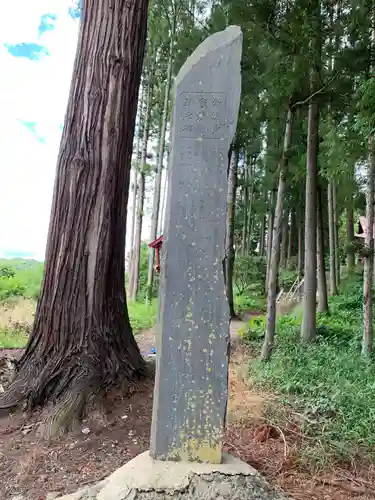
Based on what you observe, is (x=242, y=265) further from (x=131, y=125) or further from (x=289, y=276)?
(x=131, y=125)

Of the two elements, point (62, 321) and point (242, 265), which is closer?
point (62, 321)

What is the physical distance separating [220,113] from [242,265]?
586 inches

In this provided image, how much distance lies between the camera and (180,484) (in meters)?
2.48

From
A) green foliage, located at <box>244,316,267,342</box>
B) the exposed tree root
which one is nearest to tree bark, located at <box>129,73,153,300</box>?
green foliage, located at <box>244,316,267,342</box>

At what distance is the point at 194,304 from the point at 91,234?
174cm

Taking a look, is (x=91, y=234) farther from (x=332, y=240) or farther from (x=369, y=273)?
(x=332, y=240)

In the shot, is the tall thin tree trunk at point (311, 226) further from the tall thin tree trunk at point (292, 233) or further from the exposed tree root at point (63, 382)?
the tall thin tree trunk at point (292, 233)

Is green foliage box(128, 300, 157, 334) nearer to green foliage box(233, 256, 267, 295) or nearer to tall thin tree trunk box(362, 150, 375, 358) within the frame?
green foliage box(233, 256, 267, 295)

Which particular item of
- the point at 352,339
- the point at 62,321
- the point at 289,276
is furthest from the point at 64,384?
the point at 289,276

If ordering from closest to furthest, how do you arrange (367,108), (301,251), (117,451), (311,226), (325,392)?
(117,451) → (325,392) → (367,108) → (311,226) → (301,251)

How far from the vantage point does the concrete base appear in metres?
2.42

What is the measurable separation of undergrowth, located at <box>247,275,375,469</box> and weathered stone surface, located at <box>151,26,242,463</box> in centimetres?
103

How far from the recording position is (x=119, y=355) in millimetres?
4125

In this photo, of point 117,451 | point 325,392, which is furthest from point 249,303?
point 117,451
